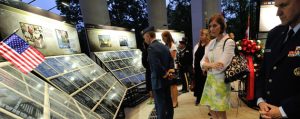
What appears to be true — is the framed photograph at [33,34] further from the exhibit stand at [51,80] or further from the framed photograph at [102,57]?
the framed photograph at [102,57]

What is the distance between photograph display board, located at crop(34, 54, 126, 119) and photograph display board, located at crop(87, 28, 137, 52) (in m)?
1.11

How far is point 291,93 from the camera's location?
1172mm

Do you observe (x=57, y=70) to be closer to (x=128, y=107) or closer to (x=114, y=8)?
(x=128, y=107)

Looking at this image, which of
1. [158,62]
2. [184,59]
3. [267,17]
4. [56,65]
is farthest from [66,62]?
[267,17]

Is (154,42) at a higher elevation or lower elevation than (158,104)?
higher

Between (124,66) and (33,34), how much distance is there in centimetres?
264

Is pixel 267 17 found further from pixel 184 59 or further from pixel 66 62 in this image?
pixel 66 62

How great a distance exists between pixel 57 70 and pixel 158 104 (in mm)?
1558

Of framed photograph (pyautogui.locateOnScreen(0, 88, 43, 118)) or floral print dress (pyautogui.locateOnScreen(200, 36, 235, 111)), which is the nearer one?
framed photograph (pyautogui.locateOnScreen(0, 88, 43, 118))

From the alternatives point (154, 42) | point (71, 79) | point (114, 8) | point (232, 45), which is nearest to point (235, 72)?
point (232, 45)

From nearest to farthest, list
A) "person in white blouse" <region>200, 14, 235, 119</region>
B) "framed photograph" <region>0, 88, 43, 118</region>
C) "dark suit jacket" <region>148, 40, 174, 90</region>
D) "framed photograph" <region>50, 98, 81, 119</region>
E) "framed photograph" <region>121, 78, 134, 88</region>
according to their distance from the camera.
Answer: "framed photograph" <region>0, 88, 43, 118</region>, "framed photograph" <region>50, 98, 81, 119</region>, "person in white blouse" <region>200, 14, 235, 119</region>, "dark suit jacket" <region>148, 40, 174, 90</region>, "framed photograph" <region>121, 78, 134, 88</region>

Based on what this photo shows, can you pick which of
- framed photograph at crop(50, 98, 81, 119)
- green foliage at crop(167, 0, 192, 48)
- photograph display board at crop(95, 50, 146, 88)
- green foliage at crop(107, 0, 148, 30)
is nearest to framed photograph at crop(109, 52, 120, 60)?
photograph display board at crop(95, 50, 146, 88)

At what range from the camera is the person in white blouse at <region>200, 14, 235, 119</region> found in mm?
2127

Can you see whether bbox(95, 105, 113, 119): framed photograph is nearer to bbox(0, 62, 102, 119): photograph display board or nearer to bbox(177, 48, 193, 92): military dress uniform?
bbox(0, 62, 102, 119): photograph display board
